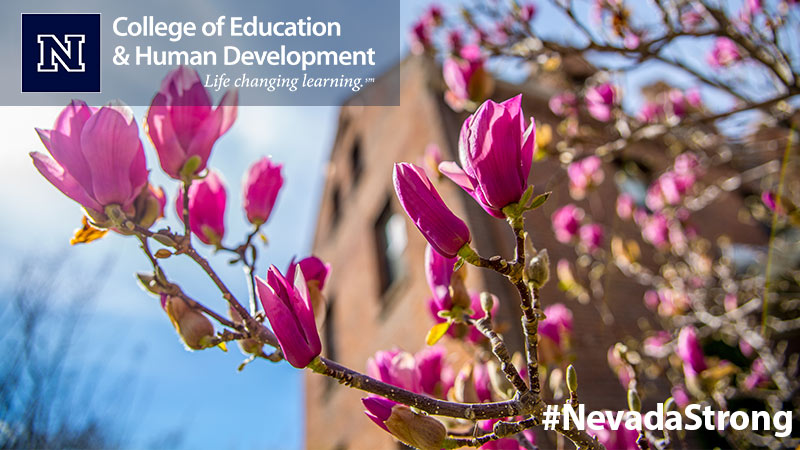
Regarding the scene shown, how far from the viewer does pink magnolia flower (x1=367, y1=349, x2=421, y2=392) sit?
1199 millimetres

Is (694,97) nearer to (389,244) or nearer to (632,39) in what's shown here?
(632,39)

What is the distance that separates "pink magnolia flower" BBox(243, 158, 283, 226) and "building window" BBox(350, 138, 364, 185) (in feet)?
21.5

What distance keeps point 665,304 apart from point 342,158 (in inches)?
232

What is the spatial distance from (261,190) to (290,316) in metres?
0.42

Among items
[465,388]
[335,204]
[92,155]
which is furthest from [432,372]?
[335,204]

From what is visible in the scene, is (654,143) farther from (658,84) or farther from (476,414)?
(476,414)

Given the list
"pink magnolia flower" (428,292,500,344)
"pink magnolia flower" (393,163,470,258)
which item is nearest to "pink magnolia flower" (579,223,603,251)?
"pink magnolia flower" (428,292,500,344)

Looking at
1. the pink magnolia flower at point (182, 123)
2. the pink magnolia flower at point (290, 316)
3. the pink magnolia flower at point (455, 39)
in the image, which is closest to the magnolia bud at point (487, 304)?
the pink magnolia flower at point (290, 316)

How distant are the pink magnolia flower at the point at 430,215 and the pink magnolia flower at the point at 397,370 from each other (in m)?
0.46

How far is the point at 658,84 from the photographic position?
29.5 ft

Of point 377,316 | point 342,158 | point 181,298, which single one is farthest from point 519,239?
point 342,158

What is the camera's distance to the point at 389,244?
659cm

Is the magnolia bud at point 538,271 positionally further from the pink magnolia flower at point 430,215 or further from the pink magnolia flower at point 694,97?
the pink magnolia flower at point 694,97

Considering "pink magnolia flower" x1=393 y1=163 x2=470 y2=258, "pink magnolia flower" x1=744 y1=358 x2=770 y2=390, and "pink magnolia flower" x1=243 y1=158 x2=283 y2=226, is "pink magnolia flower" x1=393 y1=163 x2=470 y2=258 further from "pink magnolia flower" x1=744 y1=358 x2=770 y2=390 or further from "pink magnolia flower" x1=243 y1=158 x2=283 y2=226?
"pink magnolia flower" x1=744 y1=358 x2=770 y2=390
